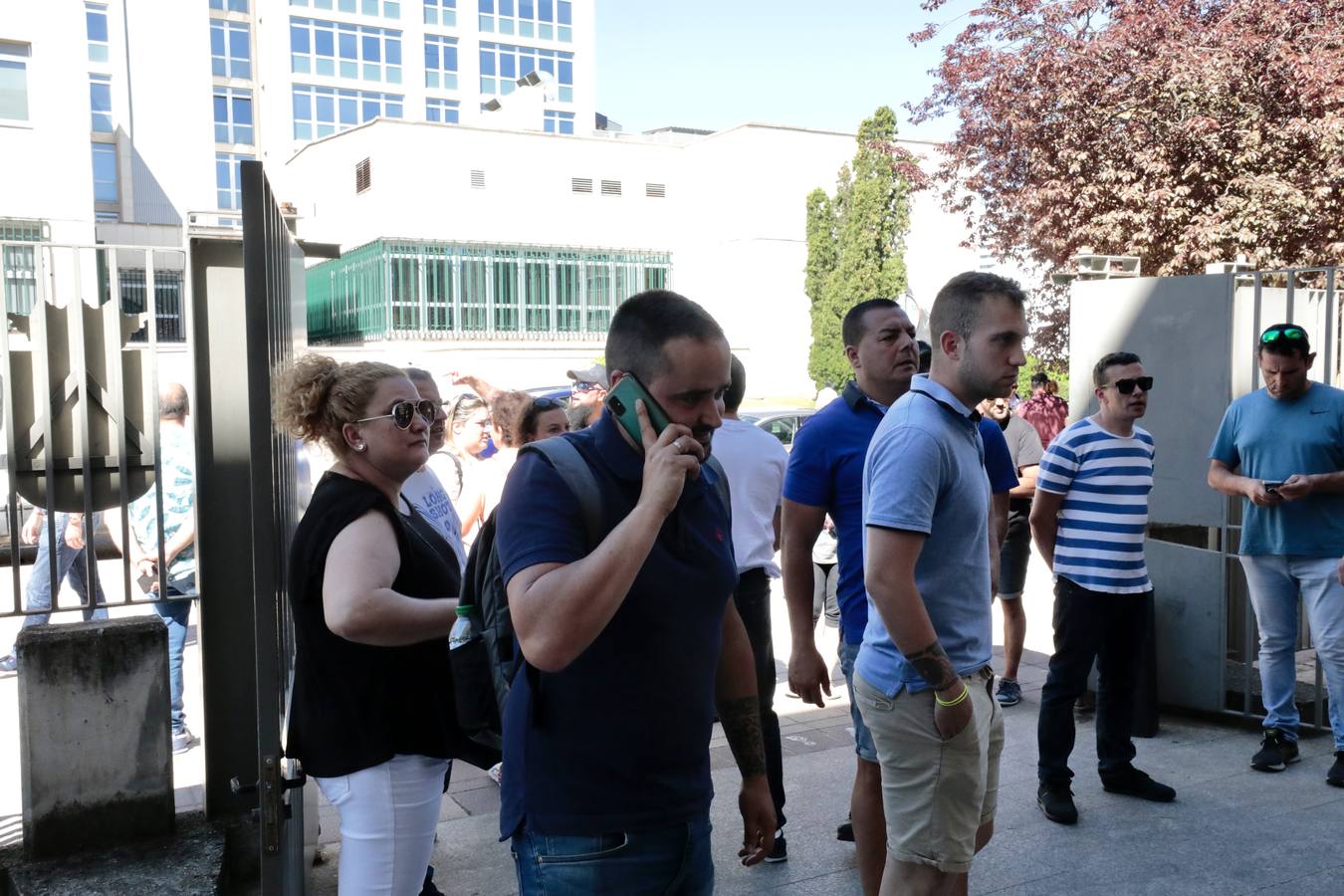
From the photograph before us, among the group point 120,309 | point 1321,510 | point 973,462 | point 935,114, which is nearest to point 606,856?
point 973,462

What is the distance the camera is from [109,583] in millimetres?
10898

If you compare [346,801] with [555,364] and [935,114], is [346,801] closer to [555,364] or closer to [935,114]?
[935,114]

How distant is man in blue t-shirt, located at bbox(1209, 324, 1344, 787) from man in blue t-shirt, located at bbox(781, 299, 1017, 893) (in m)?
2.36

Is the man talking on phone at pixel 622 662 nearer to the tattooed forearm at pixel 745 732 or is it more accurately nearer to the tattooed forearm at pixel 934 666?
the tattooed forearm at pixel 745 732

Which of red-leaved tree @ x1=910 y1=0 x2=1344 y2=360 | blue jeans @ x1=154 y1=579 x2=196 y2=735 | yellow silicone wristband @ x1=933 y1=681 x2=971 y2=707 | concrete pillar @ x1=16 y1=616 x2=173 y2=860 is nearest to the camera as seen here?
yellow silicone wristband @ x1=933 y1=681 x2=971 y2=707

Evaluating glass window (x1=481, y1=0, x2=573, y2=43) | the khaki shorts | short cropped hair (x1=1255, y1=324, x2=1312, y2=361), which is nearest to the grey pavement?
the khaki shorts

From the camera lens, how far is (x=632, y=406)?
221cm

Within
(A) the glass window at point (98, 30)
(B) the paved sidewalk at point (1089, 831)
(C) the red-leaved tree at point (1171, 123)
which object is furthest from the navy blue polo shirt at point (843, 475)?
(A) the glass window at point (98, 30)

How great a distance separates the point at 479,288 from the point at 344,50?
83.8 feet

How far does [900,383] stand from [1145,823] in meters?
2.29

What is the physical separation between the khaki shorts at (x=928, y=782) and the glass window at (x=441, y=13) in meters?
58.5

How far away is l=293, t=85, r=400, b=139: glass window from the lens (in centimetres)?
5531

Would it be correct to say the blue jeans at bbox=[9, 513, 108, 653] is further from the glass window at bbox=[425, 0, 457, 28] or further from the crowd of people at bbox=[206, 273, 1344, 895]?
the glass window at bbox=[425, 0, 457, 28]

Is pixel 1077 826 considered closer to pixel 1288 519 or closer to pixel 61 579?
pixel 1288 519
